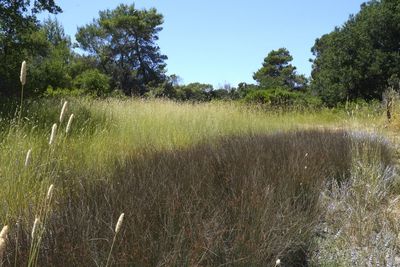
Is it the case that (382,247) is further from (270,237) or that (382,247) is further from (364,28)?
(364,28)

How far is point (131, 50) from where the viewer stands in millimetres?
39156

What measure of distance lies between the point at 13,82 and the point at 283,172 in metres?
7.78

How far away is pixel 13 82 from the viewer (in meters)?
9.76

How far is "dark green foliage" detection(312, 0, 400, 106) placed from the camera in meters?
19.2

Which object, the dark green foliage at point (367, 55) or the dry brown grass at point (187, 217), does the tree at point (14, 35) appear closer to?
the dry brown grass at point (187, 217)

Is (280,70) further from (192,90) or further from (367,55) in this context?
(367,55)

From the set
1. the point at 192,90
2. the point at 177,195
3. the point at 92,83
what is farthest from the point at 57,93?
the point at 192,90

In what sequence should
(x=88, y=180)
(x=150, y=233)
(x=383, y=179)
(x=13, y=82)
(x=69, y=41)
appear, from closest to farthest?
(x=150, y=233)
(x=88, y=180)
(x=383, y=179)
(x=13, y=82)
(x=69, y=41)

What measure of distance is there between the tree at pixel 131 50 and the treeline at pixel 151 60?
3.4 inches

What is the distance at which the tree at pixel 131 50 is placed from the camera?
38.5m

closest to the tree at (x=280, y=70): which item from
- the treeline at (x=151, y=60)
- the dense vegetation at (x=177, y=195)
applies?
the treeline at (x=151, y=60)

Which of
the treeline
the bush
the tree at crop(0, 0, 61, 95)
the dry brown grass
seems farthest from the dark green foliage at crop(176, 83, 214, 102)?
the dry brown grass

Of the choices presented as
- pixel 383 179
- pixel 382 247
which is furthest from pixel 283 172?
pixel 383 179

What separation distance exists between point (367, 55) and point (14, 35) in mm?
15112
